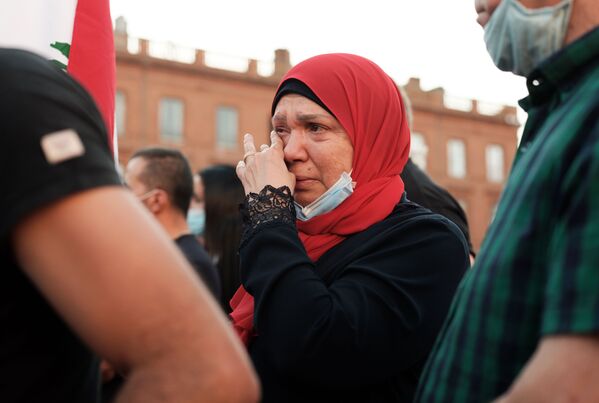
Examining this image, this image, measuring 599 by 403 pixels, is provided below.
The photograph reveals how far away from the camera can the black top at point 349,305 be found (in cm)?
203

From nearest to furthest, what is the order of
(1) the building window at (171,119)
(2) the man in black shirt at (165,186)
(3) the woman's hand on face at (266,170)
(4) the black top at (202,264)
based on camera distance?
(3) the woman's hand on face at (266,170) → (4) the black top at (202,264) → (2) the man in black shirt at (165,186) → (1) the building window at (171,119)

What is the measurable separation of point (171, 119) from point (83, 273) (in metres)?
30.3

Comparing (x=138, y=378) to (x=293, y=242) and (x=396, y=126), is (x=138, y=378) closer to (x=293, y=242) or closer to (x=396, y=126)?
(x=293, y=242)

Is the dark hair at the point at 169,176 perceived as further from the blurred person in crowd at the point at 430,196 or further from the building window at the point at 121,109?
the building window at the point at 121,109

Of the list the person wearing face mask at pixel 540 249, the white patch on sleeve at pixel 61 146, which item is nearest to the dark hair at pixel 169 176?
the person wearing face mask at pixel 540 249

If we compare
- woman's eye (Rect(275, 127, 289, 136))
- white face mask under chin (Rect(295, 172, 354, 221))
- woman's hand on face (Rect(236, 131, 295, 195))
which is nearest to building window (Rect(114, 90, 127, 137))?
woman's eye (Rect(275, 127, 289, 136))

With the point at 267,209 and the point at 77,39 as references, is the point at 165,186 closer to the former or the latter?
the point at 77,39

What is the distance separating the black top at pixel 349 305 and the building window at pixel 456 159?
3681 cm

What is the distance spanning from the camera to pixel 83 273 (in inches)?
43.8

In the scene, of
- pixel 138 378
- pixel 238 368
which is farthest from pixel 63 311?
pixel 238 368

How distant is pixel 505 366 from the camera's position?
1395mm

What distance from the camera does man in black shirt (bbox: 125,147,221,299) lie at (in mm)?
4188

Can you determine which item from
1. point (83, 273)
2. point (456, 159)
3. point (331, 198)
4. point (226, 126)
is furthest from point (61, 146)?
point (456, 159)

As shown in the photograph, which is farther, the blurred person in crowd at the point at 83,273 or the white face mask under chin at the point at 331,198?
the white face mask under chin at the point at 331,198
